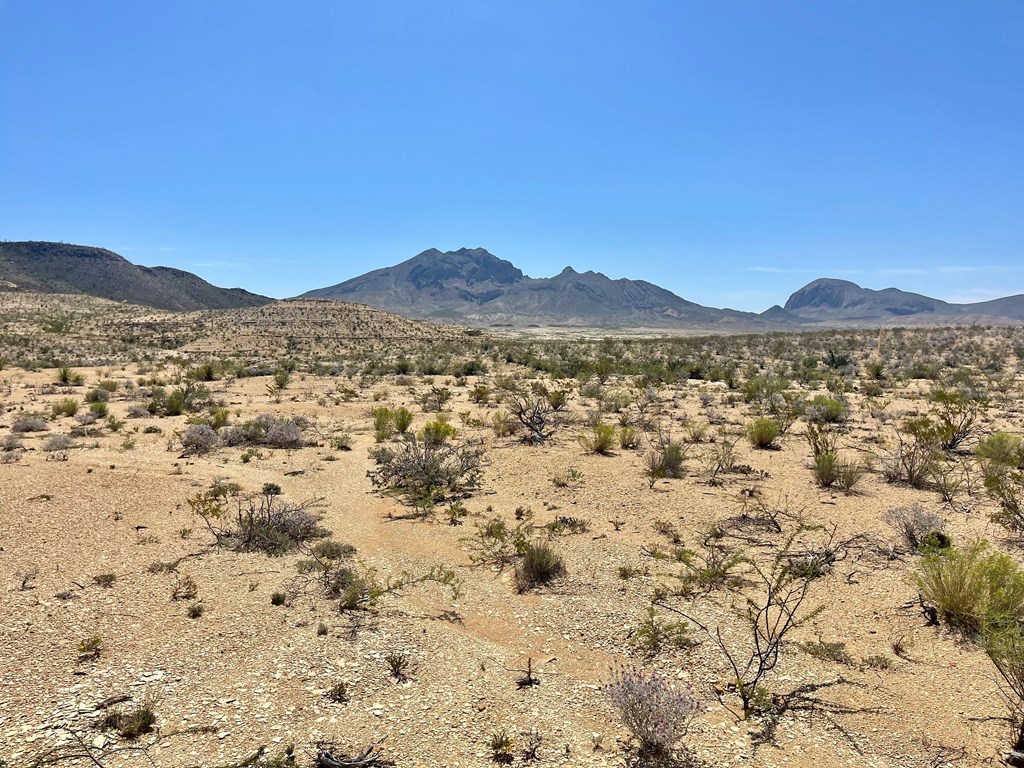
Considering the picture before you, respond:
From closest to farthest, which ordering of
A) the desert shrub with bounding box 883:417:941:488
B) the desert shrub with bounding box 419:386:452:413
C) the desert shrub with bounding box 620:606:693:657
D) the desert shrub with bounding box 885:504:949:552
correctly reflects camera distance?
the desert shrub with bounding box 620:606:693:657, the desert shrub with bounding box 885:504:949:552, the desert shrub with bounding box 883:417:941:488, the desert shrub with bounding box 419:386:452:413

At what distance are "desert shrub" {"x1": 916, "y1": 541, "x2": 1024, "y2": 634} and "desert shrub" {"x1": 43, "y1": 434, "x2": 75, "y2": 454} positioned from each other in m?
15.8

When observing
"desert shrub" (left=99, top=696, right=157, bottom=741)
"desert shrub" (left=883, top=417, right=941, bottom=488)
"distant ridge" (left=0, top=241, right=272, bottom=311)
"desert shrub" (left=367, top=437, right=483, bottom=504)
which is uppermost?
"distant ridge" (left=0, top=241, right=272, bottom=311)

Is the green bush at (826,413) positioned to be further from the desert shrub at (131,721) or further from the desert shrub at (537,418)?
the desert shrub at (131,721)

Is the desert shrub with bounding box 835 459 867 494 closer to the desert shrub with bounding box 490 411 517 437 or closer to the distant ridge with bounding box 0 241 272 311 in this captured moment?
the desert shrub with bounding box 490 411 517 437

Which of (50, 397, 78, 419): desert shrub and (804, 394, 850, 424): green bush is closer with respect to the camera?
(804, 394, 850, 424): green bush

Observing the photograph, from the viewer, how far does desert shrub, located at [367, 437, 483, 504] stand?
1090cm

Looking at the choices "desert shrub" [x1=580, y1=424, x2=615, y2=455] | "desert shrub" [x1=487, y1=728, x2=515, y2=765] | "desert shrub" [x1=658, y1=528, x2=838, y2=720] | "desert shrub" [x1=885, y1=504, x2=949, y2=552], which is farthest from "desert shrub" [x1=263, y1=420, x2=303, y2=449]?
"desert shrub" [x1=885, y1=504, x2=949, y2=552]

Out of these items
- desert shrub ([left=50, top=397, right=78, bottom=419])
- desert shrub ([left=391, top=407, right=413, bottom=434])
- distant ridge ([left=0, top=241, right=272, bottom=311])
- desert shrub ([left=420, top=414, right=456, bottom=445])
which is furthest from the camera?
distant ridge ([left=0, top=241, right=272, bottom=311])

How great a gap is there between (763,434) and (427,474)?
26.0 ft

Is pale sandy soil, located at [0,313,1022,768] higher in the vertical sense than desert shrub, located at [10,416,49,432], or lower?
lower

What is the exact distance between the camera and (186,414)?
1834cm

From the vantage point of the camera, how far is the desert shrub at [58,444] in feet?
41.5

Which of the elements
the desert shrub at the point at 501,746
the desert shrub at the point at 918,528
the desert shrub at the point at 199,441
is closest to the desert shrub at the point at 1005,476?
the desert shrub at the point at 918,528

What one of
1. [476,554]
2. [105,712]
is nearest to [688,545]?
[476,554]
